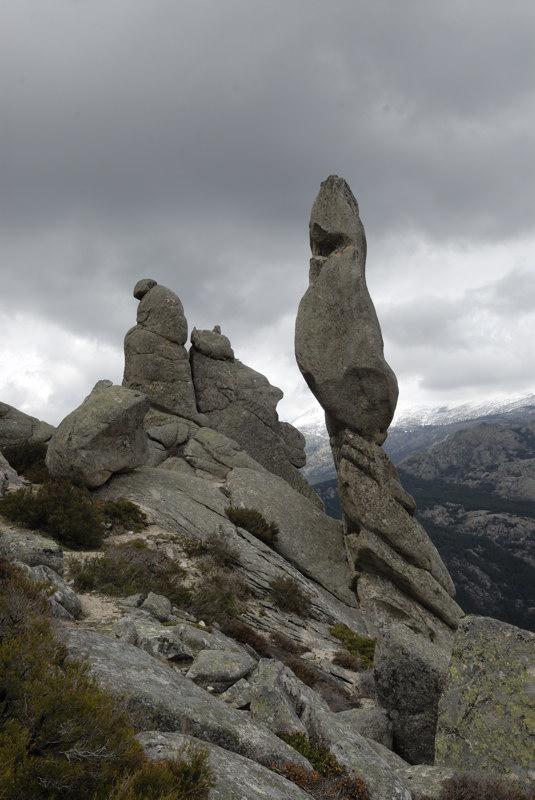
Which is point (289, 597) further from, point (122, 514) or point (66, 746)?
point (66, 746)

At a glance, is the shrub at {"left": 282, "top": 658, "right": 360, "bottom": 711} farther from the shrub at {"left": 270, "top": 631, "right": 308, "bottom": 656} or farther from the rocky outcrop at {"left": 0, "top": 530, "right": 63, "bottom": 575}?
the rocky outcrop at {"left": 0, "top": 530, "right": 63, "bottom": 575}

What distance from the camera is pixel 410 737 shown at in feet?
34.5

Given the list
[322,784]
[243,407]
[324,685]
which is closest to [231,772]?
[322,784]

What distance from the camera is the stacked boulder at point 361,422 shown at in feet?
82.1

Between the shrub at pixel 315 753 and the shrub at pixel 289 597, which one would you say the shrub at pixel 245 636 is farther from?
the shrub at pixel 315 753

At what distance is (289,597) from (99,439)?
11.3 metres

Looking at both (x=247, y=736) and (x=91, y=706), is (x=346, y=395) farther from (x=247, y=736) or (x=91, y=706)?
(x=91, y=706)

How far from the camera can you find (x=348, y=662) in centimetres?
1558

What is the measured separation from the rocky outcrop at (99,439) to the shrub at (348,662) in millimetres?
13293

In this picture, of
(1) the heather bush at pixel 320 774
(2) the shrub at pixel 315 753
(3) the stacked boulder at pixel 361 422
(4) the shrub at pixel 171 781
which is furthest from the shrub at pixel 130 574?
(3) the stacked boulder at pixel 361 422

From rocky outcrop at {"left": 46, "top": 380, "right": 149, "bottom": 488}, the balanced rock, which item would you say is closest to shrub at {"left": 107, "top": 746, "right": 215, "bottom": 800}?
rocky outcrop at {"left": 46, "top": 380, "right": 149, "bottom": 488}

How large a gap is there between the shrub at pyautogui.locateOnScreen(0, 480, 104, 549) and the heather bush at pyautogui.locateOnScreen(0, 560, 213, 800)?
13341 mm

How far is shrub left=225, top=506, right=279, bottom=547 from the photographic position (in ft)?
82.3

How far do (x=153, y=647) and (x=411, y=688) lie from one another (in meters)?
6.06
